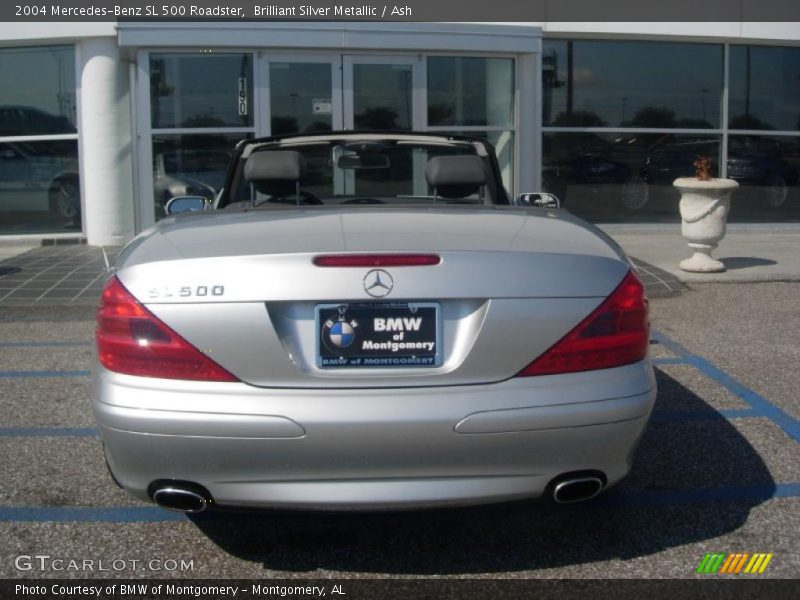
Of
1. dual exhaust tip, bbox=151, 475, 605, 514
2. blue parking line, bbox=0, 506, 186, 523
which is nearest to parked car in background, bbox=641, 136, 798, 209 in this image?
blue parking line, bbox=0, 506, 186, 523

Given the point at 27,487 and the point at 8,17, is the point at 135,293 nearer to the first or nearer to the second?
the point at 27,487

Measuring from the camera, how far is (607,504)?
4.15 metres

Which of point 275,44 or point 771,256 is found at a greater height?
point 275,44

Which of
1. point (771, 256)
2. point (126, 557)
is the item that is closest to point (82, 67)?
point (771, 256)

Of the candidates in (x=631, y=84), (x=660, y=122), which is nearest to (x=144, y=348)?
(x=631, y=84)

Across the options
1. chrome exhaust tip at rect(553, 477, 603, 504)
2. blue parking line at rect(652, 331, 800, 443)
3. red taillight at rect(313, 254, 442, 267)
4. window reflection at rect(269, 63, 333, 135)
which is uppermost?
window reflection at rect(269, 63, 333, 135)

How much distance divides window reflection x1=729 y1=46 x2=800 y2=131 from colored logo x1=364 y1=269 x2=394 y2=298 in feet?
40.6

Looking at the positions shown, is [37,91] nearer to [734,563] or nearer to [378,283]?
[378,283]

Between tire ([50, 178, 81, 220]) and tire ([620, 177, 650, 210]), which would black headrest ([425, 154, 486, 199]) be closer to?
tire ([50, 178, 81, 220])

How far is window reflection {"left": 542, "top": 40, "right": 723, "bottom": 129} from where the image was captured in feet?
44.7

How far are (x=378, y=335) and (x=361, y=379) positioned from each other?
6.1 inches

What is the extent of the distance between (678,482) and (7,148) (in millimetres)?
11370

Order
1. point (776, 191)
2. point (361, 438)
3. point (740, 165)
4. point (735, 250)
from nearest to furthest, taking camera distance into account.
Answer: point (361, 438) → point (735, 250) → point (740, 165) → point (776, 191)

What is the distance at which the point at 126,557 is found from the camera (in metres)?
3.67
